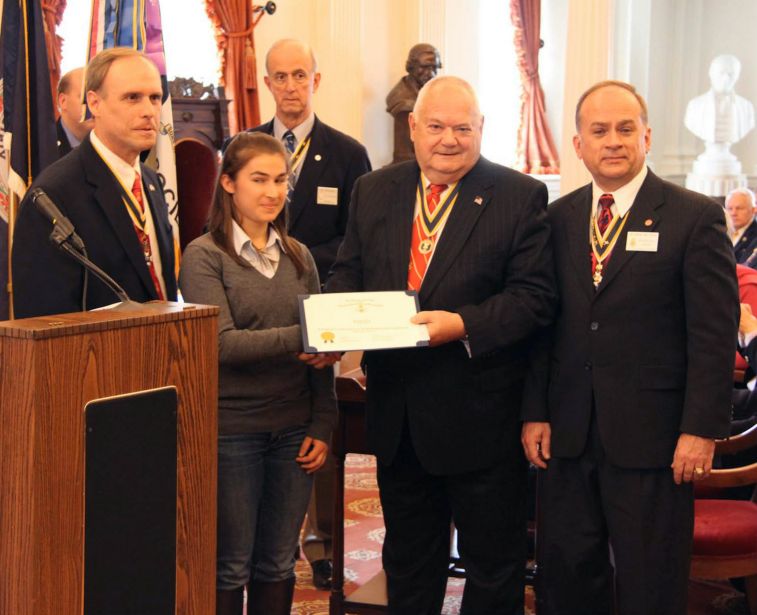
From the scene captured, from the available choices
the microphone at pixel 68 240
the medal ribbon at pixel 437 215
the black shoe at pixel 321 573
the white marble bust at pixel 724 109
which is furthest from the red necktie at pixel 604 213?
the white marble bust at pixel 724 109

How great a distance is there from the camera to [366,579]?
3.84 m

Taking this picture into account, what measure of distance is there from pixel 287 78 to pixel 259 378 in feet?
5.27

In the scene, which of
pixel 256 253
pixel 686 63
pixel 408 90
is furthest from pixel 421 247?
pixel 686 63

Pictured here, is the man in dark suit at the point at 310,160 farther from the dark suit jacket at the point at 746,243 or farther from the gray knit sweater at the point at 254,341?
the dark suit jacket at the point at 746,243

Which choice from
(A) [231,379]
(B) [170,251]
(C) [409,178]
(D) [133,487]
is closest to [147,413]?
(D) [133,487]

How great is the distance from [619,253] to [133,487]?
1341mm

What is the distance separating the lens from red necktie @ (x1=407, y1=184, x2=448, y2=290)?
2.66 meters

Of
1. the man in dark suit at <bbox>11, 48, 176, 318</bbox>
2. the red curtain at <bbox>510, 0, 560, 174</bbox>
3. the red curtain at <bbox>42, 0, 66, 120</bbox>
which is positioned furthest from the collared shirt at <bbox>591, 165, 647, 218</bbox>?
the red curtain at <bbox>510, 0, 560, 174</bbox>

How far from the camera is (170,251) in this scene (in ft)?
8.71

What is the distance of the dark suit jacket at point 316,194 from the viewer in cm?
371

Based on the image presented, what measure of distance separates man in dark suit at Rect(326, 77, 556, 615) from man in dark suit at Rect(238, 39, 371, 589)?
0.98 m

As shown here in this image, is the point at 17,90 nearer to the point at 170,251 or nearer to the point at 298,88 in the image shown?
the point at 298,88

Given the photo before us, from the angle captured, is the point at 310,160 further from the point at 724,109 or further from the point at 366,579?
the point at 724,109

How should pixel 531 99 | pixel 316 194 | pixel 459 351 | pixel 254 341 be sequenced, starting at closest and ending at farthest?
pixel 254 341, pixel 459 351, pixel 316 194, pixel 531 99
